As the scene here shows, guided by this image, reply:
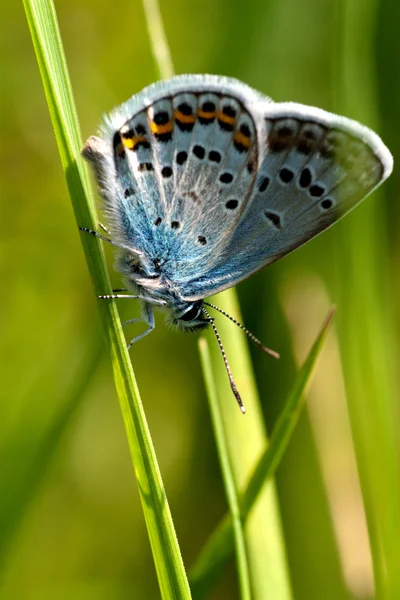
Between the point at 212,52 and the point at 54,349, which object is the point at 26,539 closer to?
the point at 54,349

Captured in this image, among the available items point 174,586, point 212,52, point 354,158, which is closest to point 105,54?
point 212,52

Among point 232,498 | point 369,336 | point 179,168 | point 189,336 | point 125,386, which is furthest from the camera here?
point 189,336

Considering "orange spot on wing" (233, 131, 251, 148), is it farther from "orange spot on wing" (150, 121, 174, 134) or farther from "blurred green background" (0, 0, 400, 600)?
"blurred green background" (0, 0, 400, 600)

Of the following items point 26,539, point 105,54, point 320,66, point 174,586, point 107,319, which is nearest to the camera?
point 174,586

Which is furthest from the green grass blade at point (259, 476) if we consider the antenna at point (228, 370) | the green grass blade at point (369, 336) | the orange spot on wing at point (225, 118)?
the orange spot on wing at point (225, 118)

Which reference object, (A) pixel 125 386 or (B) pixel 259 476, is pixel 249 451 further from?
(A) pixel 125 386

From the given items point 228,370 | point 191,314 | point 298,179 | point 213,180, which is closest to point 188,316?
point 191,314
